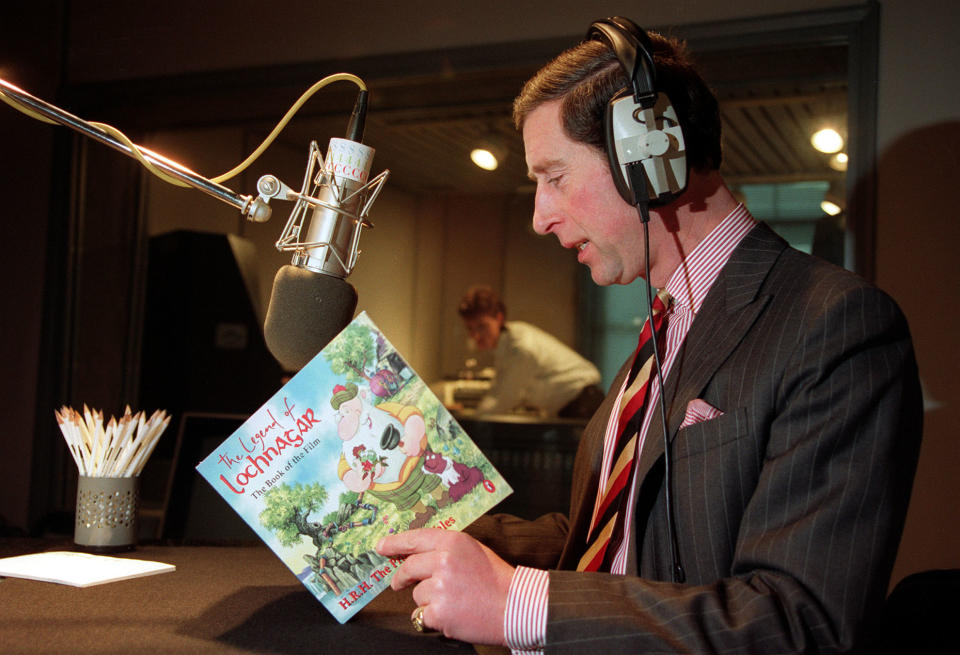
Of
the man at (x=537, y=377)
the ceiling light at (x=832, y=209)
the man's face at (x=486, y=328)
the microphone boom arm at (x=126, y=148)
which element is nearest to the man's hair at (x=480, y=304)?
the man's face at (x=486, y=328)

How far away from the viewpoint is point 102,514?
116 centimetres

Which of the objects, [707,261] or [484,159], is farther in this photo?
[484,159]

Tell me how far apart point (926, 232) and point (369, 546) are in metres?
1.87

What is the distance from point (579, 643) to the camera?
0.73 metres

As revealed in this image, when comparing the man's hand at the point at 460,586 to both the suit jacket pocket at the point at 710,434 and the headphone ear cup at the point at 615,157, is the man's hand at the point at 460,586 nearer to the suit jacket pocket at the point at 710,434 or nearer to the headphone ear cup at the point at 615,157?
the suit jacket pocket at the point at 710,434

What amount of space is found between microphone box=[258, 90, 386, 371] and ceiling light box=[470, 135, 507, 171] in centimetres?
426

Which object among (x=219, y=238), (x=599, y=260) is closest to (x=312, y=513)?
(x=599, y=260)

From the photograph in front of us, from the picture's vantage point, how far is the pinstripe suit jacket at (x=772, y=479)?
2.38ft

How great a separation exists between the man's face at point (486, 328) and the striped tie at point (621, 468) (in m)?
4.45

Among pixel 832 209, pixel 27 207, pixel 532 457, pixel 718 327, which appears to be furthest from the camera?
pixel 532 457

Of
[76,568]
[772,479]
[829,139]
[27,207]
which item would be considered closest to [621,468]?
[772,479]

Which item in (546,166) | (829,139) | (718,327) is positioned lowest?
(718,327)

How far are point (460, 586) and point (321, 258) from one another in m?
0.40

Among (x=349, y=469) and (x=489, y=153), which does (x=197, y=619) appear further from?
(x=489, y=153)
